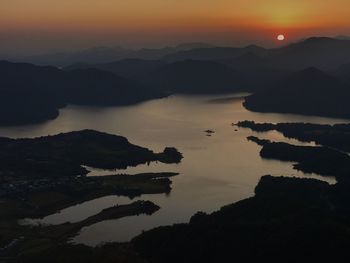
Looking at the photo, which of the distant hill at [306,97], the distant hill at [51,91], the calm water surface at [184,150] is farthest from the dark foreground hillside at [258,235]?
the distant hill at [306,97]

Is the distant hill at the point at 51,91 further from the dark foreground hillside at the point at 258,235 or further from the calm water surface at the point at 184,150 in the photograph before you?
the dark foreground hillside at the point at 258,235

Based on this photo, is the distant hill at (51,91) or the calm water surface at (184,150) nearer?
the calm water surface at (184,150)

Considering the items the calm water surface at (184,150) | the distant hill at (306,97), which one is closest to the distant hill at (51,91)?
the calm water surface at (184,150)

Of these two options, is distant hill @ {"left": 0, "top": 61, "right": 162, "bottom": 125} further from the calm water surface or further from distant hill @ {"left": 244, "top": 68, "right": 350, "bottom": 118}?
distant hill @ {"left": 244, "top": 68, "right": 350, "bottom": 118}

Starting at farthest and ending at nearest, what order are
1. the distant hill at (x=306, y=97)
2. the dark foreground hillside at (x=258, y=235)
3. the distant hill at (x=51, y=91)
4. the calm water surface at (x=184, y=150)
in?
the distant hill at (x=306, y=97), the distant hill at (x=51, y=91), the calm water surface at (x=184, y=150), the dark foreground hillside at (x=258, y=235)

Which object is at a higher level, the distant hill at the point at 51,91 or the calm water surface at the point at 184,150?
the distant hill at the point at 51,91

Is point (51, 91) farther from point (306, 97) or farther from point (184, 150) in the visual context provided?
point (184, 150)

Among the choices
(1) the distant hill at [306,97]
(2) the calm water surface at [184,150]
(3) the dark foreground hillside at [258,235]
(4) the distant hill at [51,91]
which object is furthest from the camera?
(1) the distant hill at [306,97]
